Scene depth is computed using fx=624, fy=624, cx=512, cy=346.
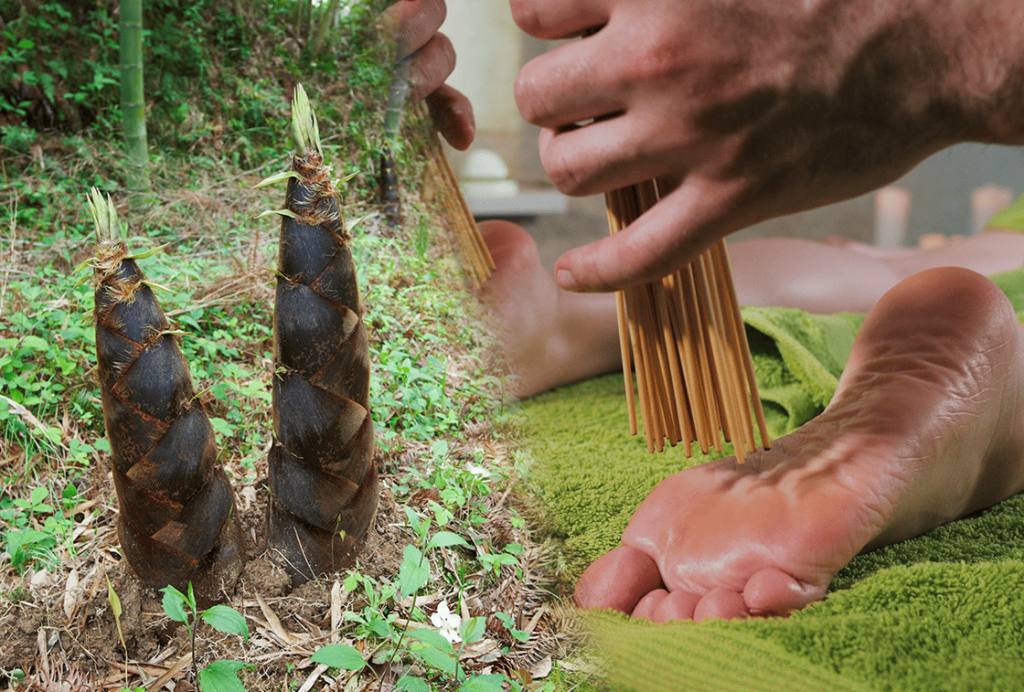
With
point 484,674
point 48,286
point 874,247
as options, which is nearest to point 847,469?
point 484,674

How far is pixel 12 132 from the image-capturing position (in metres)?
0.68

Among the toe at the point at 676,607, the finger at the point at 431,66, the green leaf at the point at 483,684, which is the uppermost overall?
the finger at the point at 431,66

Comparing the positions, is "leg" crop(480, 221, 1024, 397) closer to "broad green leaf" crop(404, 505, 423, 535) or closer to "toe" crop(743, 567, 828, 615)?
"broad green leaf" crop(404, 505, 423, 535)

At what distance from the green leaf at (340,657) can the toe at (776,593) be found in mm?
272

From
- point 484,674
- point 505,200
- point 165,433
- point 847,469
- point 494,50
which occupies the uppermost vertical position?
point 494,50

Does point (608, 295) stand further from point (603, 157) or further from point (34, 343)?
point (34, 343)

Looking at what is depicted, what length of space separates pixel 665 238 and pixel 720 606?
0.22 metres

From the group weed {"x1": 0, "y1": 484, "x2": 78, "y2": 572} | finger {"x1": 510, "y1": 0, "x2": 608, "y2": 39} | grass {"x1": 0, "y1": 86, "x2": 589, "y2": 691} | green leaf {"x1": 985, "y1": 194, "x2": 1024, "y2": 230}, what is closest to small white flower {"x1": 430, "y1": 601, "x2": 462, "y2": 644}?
grass {"x1": 0, "y1": 86, "x2": 589, "y2": 691}

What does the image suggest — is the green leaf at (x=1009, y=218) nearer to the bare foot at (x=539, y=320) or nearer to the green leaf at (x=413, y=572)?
the bare foot at (x=539, y=320)

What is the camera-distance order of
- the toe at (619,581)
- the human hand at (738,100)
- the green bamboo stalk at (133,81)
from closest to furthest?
the human hand at (738,100), the toe at (619,581), the green bamboo stalk at (133,81)

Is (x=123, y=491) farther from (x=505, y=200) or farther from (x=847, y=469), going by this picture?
(x=847, y=469)

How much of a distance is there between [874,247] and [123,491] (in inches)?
55.4

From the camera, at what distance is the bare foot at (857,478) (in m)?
0.39

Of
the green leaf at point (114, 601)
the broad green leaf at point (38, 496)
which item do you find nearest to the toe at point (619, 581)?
the green leaf at point (114, 601)
